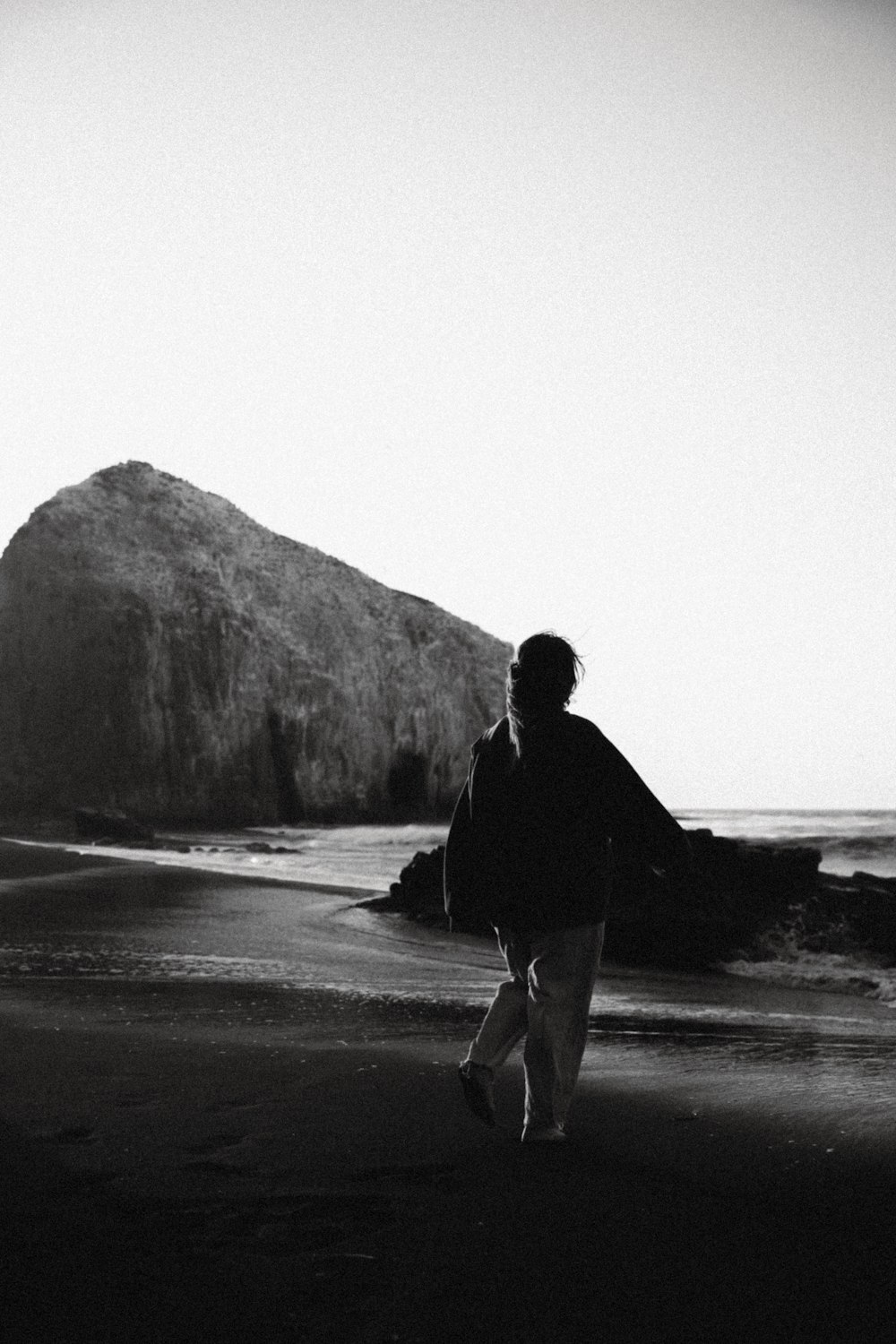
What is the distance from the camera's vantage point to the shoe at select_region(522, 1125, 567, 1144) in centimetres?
316

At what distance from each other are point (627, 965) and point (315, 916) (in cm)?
367

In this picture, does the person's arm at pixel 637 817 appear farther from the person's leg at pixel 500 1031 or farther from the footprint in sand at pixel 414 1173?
the footprint in sand at pixel 414 1173

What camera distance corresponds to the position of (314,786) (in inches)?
1857

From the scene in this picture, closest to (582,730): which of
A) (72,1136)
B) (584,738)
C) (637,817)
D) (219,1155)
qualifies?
(584,738)

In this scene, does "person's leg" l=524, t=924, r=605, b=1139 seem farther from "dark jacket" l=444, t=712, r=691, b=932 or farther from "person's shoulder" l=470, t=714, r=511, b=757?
"person's shoulder" l=470, t=714, r=511, b=757

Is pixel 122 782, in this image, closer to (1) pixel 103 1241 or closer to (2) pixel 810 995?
(2) pixel 810 995

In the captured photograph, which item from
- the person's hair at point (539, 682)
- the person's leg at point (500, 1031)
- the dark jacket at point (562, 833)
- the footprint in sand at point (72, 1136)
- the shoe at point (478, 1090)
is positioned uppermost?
the person's hair at point (539, 682)

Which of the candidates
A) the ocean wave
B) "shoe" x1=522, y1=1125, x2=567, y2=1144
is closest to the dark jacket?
"shoe" x1=522, y1=1125, x2=567, y2=1144

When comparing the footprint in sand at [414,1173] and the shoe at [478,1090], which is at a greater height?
the shoe at [478,1090]

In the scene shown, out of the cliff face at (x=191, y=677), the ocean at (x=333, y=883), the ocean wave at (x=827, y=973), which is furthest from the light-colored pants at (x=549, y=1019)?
the cliff face at (x=191, y=677)

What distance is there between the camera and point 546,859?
336 centimetres

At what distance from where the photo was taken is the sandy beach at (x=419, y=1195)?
2029 millimetres

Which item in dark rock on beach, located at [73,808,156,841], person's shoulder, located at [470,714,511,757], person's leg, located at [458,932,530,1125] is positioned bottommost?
dark rock on beach, located at [73,808,156,841]

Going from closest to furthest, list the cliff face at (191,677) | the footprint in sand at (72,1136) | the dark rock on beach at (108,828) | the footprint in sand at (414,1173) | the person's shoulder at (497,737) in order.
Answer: the footprint in sand at (414,1173)
the footprint in sand at (72,1136)
the person's shoulder at (497,737)
the dark rock on beach at (108,828)
the cliff face at (191,677)
